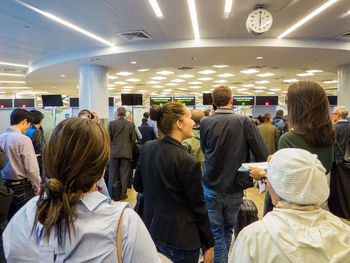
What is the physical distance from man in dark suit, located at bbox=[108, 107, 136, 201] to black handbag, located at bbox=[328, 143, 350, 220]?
352 cm

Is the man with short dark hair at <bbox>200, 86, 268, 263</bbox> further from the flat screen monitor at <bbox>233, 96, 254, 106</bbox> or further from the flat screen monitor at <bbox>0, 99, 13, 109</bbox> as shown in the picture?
the flat screen monitor at <bbox>0, 99, 13, 109</bbox>

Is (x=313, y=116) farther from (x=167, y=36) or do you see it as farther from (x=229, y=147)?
(x=167, y=36)

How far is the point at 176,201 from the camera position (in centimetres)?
143

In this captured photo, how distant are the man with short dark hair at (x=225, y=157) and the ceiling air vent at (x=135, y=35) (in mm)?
4005

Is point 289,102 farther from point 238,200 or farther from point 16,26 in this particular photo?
point 16,26

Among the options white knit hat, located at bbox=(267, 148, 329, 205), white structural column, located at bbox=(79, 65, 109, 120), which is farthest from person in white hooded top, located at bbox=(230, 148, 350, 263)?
white structural column, located at bbox=(79, 65, 109, 120)

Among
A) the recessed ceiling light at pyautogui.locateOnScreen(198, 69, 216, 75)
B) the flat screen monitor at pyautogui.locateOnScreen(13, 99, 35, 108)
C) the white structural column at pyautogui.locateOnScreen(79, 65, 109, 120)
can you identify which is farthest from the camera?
the flat screen monitor at pyautogui.locateOnScreen(13, 99, 35, 108)

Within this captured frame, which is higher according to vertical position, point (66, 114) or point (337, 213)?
point (66, 114)

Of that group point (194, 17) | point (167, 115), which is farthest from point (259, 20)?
point (167, 115)

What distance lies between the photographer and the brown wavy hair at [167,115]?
1.58 metres

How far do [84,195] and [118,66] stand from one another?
7.78 meters

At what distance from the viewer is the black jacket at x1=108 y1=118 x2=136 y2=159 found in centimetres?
448

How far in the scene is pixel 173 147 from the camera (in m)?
1.48

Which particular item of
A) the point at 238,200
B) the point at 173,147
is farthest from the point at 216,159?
the point at 173,147
